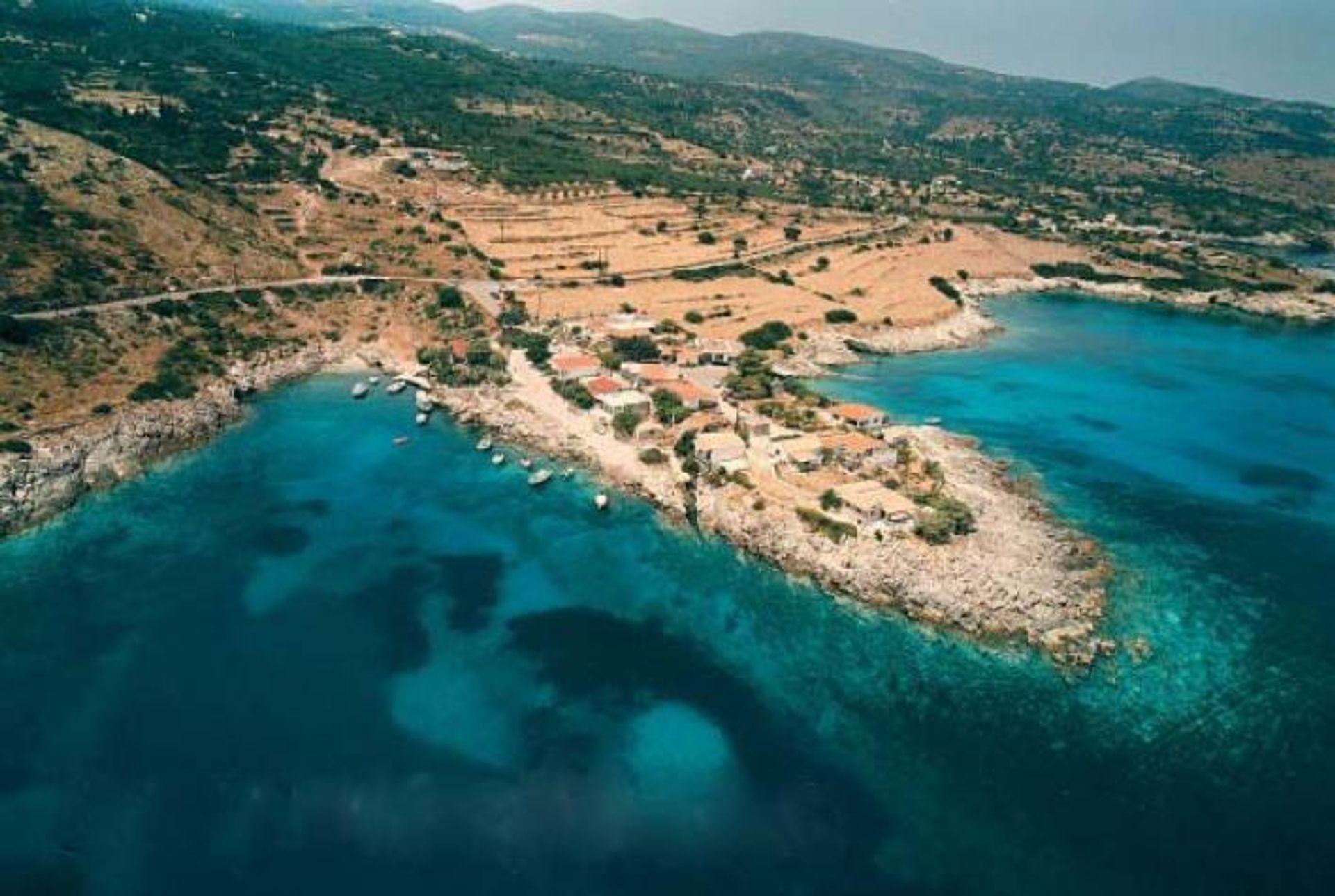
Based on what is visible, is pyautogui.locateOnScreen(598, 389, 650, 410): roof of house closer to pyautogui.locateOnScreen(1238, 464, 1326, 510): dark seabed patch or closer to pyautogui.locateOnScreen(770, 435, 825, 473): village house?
pyautogui.locateOnScreen(770, 435, 825, 473): village house

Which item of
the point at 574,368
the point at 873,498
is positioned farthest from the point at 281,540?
the point at 873,498

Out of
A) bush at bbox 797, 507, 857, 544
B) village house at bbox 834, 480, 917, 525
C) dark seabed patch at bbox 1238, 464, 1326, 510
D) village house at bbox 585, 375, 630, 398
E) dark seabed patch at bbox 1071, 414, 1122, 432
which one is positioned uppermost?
dark seabed patch at bbox 1238, 464, 1326, 510

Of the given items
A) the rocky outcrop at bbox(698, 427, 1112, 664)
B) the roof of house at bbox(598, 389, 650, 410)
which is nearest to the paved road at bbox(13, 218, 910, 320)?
the roof of house at bbox(598, 389, 650, 410)

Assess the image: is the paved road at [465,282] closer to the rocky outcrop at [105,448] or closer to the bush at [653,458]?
the rocky outcrop at [105,448]

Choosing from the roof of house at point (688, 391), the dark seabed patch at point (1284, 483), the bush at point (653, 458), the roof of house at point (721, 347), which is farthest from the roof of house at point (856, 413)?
the dark seabed patch at point (1284, 483)

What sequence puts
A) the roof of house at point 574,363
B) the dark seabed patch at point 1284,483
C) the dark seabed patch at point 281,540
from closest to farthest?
the dark seabed patch at point 281,540 → the dark seabed patch at point 1284,483 → the roof of house at point 574,363

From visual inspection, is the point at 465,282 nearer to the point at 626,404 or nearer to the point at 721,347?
the point at 721,347
